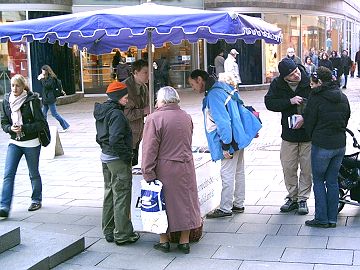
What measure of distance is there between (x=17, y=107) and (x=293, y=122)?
334 cm

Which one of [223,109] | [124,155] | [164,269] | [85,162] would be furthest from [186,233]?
[85,162]

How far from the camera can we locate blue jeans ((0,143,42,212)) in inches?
263

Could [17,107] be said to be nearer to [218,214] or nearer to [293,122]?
[218,214]

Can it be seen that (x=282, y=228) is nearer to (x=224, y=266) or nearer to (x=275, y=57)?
(x=224, y=266)

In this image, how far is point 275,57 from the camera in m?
24.8

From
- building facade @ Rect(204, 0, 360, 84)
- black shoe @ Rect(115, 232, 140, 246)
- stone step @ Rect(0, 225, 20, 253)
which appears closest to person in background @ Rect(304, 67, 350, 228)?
black shoe @ Rect(115, 232, 140, 246)

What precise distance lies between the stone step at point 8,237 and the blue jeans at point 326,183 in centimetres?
315

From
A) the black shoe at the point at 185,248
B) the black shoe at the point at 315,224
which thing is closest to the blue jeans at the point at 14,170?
the black shoe at the point at 185,248

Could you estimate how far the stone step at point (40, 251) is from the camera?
16.1 ft

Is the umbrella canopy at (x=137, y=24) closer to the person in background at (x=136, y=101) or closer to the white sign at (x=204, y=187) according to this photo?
the person in background at (x=136, y=101)

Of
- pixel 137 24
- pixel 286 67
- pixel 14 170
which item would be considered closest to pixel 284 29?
pixel 286 67

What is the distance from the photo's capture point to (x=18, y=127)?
668 centimetres

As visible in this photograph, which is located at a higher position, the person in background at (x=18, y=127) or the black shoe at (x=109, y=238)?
the person in background at (x=18, y=127)

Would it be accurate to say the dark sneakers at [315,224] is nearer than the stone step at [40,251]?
No
